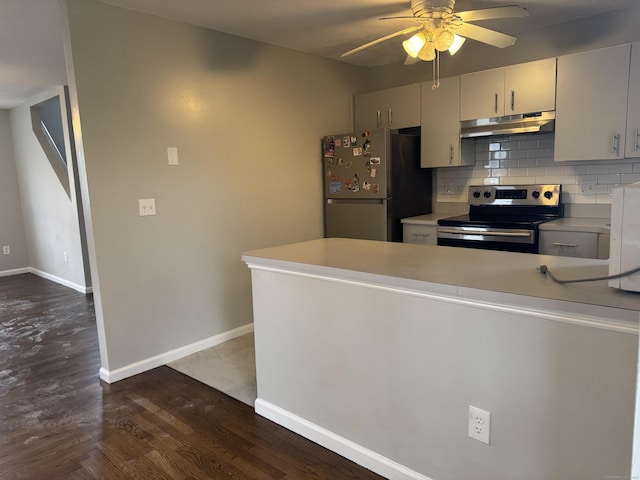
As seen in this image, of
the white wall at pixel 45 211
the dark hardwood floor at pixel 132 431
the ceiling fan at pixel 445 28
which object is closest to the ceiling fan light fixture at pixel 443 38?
the ceiling fan at pixel 445 28

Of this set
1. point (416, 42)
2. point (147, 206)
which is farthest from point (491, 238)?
point (147, 206)

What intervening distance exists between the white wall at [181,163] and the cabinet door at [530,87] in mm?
1632

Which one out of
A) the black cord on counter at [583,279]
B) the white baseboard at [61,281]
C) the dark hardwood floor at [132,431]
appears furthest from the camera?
the white baseboard at [61,281]

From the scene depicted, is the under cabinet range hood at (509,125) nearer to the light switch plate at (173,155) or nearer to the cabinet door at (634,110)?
the cabinet door at (634,110)

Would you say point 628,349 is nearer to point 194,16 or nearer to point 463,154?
point 463,154

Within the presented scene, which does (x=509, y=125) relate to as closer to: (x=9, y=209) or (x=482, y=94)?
(x=482, y=94)

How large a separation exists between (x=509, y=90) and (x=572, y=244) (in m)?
1.25

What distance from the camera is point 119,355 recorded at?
2.87m

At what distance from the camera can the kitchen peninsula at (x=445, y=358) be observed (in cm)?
128

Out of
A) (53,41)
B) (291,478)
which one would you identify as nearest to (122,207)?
(53,41)

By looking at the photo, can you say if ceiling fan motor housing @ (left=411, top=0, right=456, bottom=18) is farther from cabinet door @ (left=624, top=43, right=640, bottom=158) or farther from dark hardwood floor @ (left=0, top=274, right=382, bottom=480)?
dark hardwood floor @ (left=0, top=274, right=382, bottom=480)

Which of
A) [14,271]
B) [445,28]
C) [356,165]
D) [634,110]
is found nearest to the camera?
[445,28]

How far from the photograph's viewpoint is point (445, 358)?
160 cm

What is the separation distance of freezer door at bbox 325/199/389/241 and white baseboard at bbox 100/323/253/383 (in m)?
1.20
